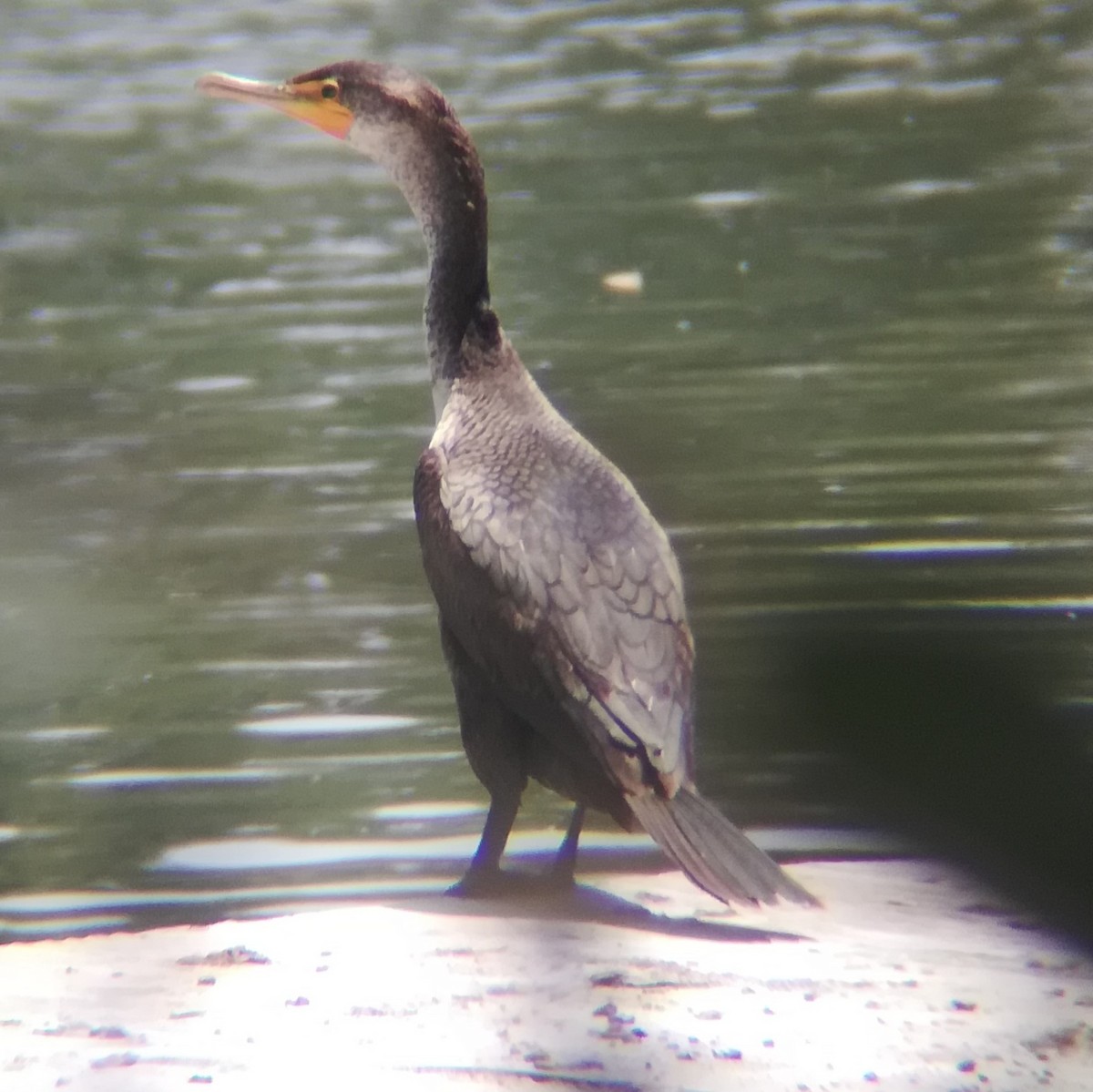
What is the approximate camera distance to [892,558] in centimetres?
560

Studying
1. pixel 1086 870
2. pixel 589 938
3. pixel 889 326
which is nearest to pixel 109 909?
pixel 589 938

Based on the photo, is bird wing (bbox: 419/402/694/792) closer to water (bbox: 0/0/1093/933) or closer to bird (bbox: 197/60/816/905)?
bird (bbox: 197/60/816/905)

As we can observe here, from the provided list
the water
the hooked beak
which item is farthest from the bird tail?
the hooked beak

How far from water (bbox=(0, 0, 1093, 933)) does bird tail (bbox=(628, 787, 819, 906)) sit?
2.39ft

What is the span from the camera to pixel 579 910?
3.63m

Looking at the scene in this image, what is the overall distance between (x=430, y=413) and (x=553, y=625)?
3.61 metres

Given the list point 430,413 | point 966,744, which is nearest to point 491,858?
point 966,744

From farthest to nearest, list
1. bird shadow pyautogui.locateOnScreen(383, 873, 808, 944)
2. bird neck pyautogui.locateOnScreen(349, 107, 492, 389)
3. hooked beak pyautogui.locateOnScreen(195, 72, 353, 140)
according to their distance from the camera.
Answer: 1. hooked beak pyautogui.locateOnScreen(195, 72, 353, 140)
2. bird neck pyautogui.locateOnScreen(349, 107, 492, 389)
3. bird shadow pyautogui.locateOnScreen(383, 873, 808, 944)

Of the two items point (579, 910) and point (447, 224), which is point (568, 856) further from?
point (447, 224)

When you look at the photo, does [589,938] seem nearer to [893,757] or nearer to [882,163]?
[893,757]

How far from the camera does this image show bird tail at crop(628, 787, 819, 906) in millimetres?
3324

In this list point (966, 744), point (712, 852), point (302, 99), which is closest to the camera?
point (712, 852)

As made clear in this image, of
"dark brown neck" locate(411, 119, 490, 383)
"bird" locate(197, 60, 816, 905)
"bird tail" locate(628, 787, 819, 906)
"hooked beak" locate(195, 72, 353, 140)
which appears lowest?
"bird tail" locate(628, 787, 819, 906)

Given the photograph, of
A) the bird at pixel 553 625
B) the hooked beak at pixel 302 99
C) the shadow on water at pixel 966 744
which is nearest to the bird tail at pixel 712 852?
the bird at pixel 553 625
